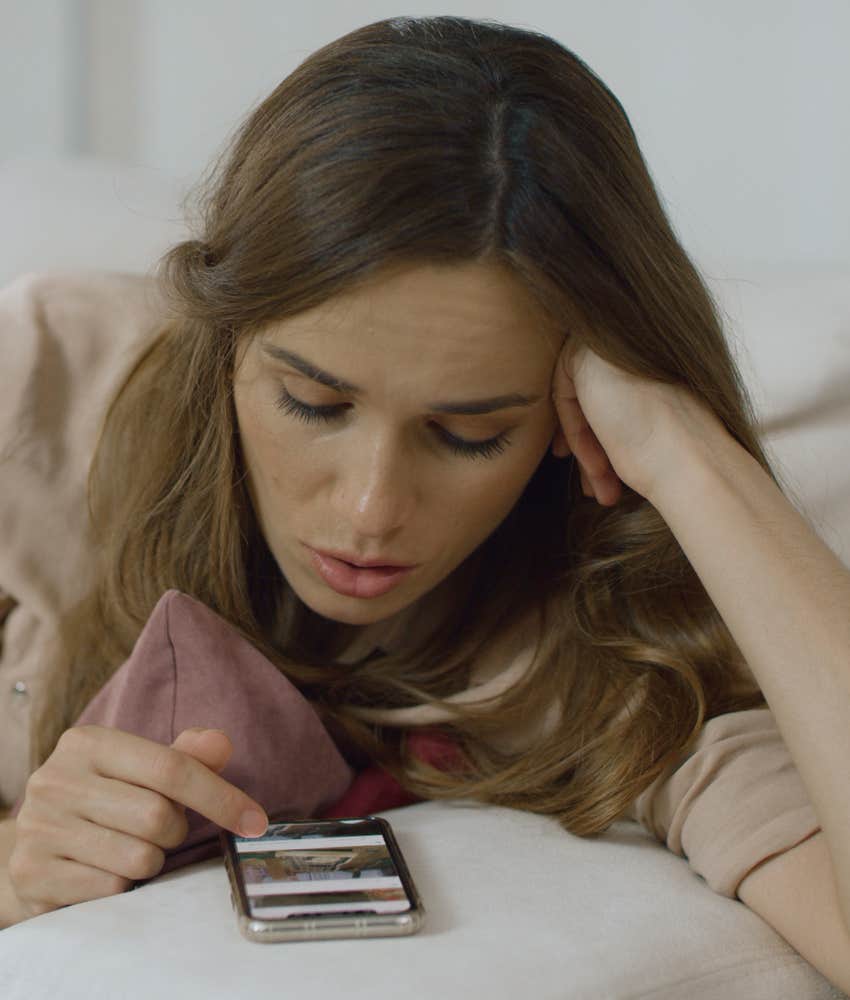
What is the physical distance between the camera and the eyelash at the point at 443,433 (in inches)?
40.5

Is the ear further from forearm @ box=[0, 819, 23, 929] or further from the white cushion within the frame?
forearm @ box=[0, 819, 23, 929]

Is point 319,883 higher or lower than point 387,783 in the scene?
higher

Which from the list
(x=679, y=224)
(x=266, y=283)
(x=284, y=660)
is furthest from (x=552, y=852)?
(x=679, y=224)

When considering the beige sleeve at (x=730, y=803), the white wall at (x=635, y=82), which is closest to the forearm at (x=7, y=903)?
the beige sleeve at (x=730, y=803)

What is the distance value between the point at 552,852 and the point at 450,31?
597mm

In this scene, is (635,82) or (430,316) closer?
(430,316)

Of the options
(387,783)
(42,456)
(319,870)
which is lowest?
(387,783)

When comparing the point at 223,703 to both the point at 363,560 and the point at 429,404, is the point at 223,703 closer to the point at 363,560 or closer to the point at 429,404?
the point at 363,560

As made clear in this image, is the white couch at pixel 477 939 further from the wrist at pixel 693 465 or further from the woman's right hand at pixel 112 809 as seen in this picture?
the wrist at pixel 693 465

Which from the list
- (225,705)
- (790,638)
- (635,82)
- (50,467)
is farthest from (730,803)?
(635,82)

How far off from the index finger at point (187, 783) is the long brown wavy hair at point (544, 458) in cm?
26

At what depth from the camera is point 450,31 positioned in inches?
41.7

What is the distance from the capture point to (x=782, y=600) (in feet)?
3.16

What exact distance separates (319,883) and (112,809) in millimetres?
156
